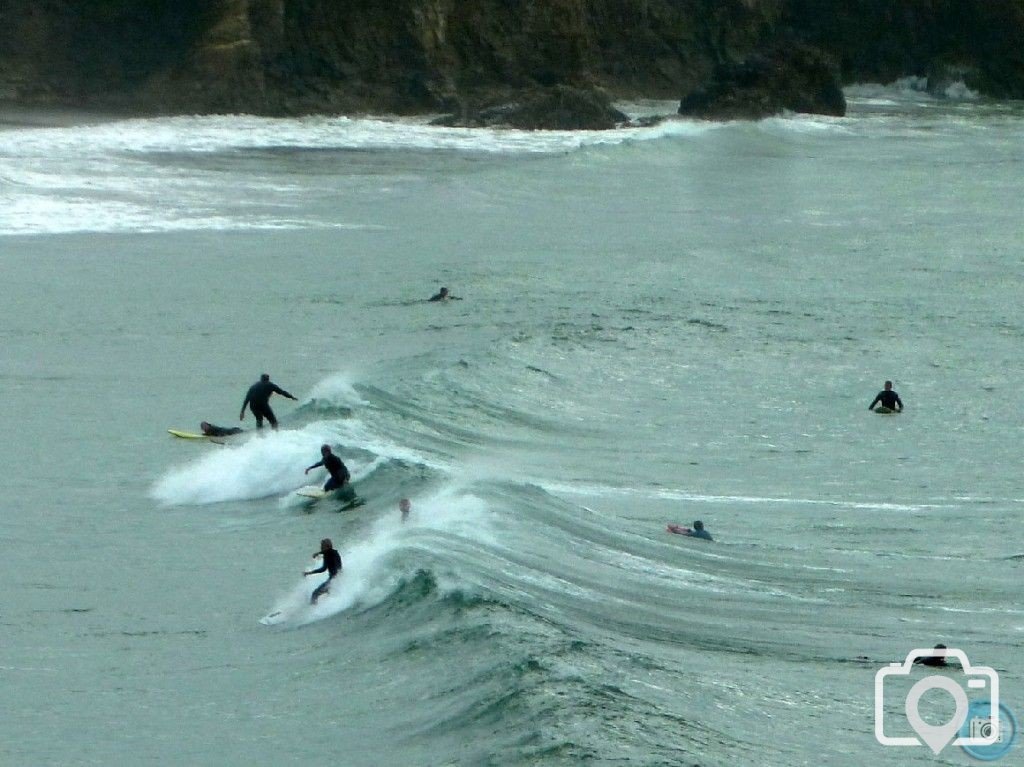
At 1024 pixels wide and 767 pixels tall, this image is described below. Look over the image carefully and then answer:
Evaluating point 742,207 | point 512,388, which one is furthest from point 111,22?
point 512,388

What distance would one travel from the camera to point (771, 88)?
231 feet

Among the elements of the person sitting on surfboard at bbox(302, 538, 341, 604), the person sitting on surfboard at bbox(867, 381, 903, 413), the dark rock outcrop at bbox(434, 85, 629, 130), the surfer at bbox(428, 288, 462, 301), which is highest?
the person sitting on surfboard at bbox(302, 538, 341, 604)

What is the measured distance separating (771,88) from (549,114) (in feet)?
31.3

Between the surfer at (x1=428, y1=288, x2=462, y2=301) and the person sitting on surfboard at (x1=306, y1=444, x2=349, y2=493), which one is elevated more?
the person sitting on surfboard at (x1=306, y1=444, x2=349, y2=493)

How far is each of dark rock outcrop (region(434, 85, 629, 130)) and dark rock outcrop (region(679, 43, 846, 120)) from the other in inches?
171

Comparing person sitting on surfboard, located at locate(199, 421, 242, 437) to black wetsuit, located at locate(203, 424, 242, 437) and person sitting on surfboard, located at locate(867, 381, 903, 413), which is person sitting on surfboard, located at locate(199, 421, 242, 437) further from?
person sitting on surfboard, located at locate(867, 381, 903, 413)

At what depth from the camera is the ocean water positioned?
44.0 feet

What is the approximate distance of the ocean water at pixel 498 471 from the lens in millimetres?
13422

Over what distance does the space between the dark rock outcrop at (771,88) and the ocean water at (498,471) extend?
22.1 meters

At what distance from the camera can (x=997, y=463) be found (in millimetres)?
22891

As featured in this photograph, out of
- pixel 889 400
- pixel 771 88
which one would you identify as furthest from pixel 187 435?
pixel 771 88

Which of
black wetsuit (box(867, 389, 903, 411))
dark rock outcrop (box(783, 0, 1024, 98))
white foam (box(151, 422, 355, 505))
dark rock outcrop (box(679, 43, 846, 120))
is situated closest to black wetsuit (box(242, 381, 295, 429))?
white foam (box(151, 422, 355, 505))

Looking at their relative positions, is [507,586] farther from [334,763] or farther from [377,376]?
[377,376]

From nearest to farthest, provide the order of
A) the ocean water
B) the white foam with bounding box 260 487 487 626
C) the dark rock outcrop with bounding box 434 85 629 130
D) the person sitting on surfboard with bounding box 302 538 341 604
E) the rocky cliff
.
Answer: the ocean water → the white foam with bounding box 260 487 487 626 → the person sitting on surfboard with bounding box 302 538 341 604 → the dark rock outcrop with bounding box 434 85 629 130 → the rocky cliff
